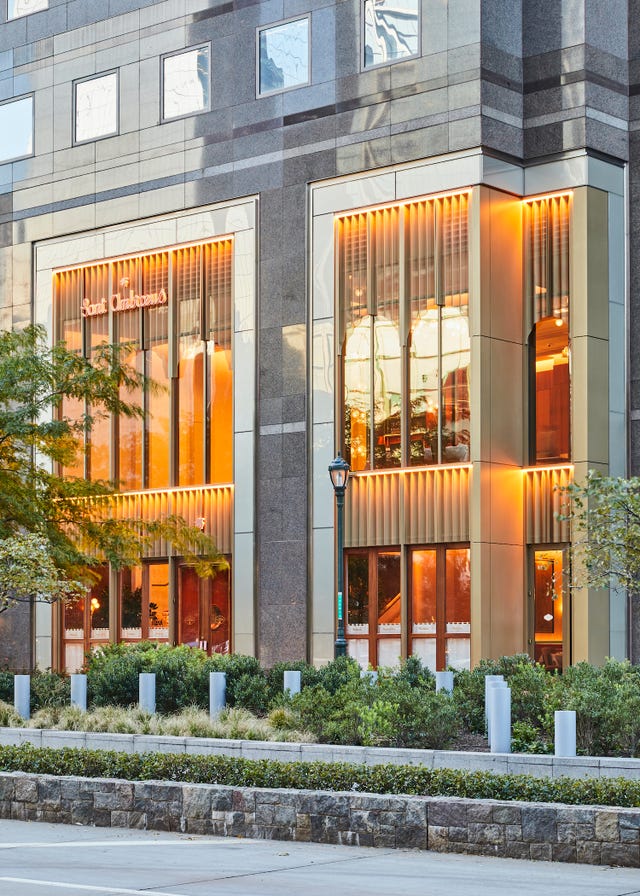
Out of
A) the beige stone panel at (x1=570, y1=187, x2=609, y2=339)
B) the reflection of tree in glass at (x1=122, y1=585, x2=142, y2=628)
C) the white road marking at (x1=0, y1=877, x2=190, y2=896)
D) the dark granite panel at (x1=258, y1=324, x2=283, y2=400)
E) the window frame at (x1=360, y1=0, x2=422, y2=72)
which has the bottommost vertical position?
the white road marking at (x1=0, y1=877, x2=190, y2=896)

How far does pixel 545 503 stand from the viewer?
3158 centimetres

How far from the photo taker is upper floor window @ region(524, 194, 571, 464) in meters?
31.8

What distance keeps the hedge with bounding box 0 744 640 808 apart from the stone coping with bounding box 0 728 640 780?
1.78 meters

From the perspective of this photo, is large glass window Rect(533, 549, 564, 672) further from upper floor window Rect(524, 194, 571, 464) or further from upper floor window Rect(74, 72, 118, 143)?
upper floor window Rect(74, 72, 118, 143)

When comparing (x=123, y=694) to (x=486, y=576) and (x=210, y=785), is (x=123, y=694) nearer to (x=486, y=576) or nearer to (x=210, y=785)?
(x=486, y=576)

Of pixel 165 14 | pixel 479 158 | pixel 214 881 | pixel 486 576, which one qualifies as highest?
pixel 165 14

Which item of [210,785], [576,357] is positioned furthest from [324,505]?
[210,785]

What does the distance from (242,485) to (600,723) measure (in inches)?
719

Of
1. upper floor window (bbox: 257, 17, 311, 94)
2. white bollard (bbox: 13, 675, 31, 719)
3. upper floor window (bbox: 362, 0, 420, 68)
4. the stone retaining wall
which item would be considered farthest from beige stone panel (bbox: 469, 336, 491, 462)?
the stone retaining wall

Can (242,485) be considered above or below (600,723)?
above

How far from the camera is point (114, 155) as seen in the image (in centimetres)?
3822

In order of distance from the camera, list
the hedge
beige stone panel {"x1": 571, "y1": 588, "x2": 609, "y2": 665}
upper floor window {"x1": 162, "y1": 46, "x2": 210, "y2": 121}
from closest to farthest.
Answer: the hedge < beige stone panel {"x1": 571, "y1": 588, "x2": 609, "y2": 665} < upper floor window {"x1": 162, "y1": 46, "x2": 210, "y2": 121}

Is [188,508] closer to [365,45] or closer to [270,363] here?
[270,363]

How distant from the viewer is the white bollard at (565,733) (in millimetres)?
16766
